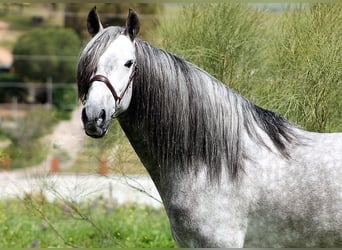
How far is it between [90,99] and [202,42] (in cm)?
229

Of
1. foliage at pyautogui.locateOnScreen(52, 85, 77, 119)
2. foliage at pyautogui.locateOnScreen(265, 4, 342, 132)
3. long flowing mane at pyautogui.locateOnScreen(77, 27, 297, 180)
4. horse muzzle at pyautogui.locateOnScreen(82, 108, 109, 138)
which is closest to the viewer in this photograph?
horse muzzle at pyautogui.locateOnScreen(82, 108, 109, 138)

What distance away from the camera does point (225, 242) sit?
11.2 ft

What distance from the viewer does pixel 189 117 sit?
3516mm

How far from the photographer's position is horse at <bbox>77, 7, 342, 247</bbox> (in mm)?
3357

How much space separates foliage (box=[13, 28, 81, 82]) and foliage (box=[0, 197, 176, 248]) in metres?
10.7

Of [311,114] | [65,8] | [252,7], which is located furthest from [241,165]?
[65,8]

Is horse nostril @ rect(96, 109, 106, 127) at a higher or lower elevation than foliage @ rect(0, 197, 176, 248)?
higher

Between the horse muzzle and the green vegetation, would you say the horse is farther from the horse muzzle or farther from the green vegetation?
the green vegetation

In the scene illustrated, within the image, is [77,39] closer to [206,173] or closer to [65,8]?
[65,8]

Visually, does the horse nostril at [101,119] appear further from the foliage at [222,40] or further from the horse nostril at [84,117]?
the foliage at [222,40]

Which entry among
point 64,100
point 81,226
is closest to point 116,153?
point 81,226

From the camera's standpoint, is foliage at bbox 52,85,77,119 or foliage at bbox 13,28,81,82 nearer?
foliage at bbox 52,85,77,119

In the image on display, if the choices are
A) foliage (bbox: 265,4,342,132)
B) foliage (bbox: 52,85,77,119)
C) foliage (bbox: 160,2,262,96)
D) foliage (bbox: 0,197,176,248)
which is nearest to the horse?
foliage (bbox: 265,4,342,132)

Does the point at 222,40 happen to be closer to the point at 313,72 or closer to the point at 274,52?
the point at 274,52
